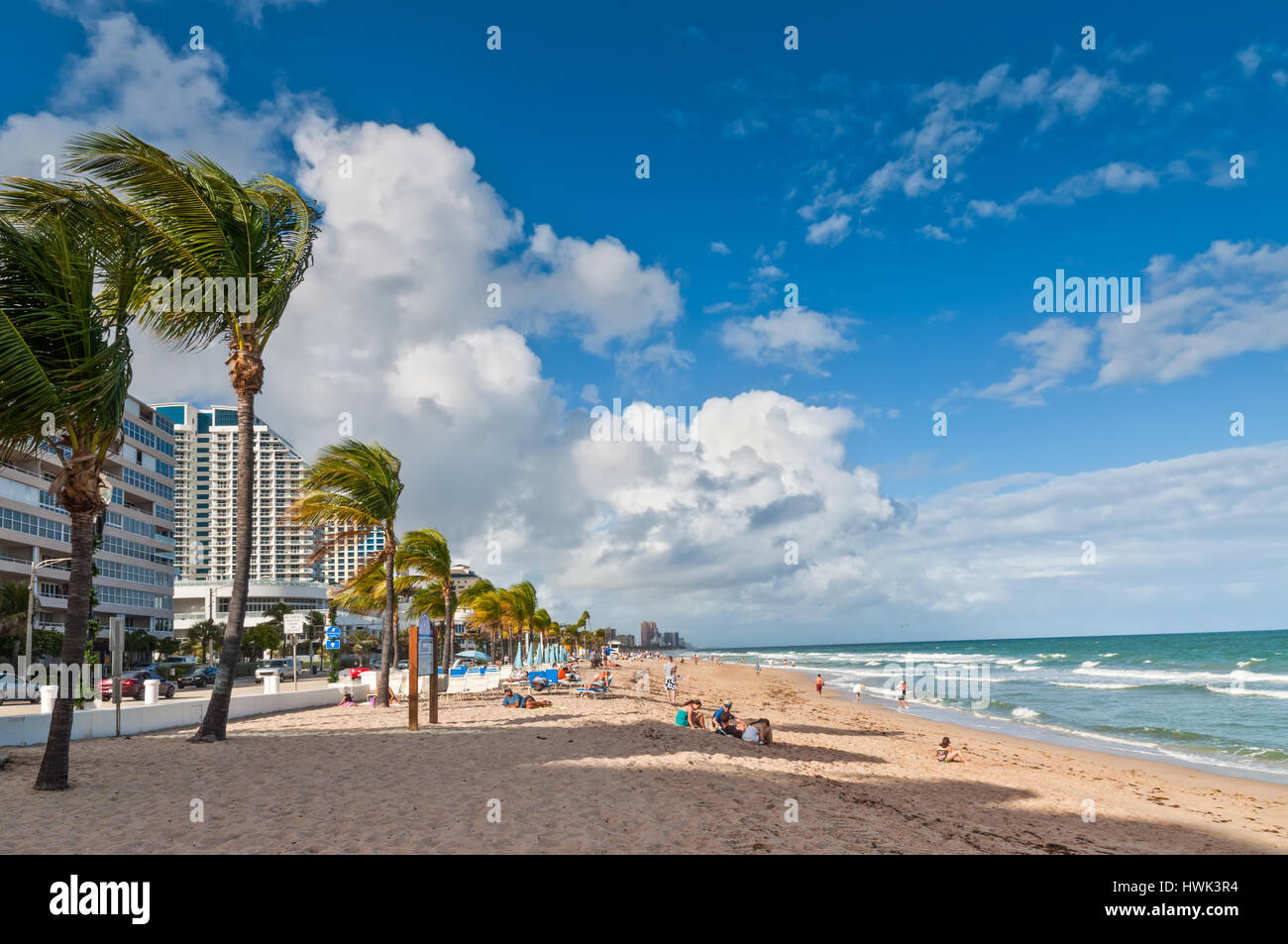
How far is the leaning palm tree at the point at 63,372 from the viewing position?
30.6ft

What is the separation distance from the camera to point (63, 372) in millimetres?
9734

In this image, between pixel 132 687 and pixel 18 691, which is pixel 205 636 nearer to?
pixel 132 687

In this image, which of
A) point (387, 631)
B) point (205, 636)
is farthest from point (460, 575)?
point (387, 631)

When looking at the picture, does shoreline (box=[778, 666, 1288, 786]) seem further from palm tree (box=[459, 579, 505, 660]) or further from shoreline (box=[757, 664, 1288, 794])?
palm tree (box=[459, 579, 505, 660])

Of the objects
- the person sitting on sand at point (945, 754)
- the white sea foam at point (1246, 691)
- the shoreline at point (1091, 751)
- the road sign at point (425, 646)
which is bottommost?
the white sea foam at point (1246, 691)

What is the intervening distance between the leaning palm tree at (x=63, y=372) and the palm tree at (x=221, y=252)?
6.20 ft

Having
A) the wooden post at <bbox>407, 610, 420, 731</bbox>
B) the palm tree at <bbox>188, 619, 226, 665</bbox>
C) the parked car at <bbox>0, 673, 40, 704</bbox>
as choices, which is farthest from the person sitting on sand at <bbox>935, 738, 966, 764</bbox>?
→ the palm tree at <bbox>188, 619, 226, 665</bbox>

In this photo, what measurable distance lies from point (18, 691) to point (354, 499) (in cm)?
1466

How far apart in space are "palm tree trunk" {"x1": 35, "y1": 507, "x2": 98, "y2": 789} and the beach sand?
30cm

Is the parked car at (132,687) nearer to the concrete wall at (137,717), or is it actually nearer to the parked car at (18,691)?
the parked car at (18,691)

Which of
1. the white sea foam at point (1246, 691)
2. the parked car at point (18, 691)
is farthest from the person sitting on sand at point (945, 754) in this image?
the white sea foam at point (1246, 691)
